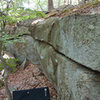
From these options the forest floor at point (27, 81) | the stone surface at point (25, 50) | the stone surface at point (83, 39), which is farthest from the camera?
the stone surface at point (25, 50)

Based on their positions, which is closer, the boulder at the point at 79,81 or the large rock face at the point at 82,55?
the large rock face at the point at 82,55

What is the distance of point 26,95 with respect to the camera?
3619 mm

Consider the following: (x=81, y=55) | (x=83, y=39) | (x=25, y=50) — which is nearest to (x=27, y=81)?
(x=25, y=50)

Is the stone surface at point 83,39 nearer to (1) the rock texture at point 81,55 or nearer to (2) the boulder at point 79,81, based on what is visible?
(1) the rock texture at point 81,55

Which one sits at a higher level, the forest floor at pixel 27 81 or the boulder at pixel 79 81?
the boulder at pixel 79 81

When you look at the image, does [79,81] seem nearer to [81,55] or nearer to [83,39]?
[81,55]

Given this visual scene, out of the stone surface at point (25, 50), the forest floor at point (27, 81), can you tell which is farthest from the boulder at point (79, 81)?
the stone surface at point (25, 50)

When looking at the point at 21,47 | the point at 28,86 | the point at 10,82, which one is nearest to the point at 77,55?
the point at 28,86

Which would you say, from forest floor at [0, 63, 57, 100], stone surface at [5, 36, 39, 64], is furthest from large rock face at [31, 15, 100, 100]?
stone surface at [5, 36, 39, 64]

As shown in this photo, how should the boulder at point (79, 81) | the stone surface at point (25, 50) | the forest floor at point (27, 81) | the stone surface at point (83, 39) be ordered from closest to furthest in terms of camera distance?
1. the stone surface at point (83, 39)
2. the boulder at point (79, 81)
3. the forest floor at point (27, 81)
4. the stone surface at point (25, 50)

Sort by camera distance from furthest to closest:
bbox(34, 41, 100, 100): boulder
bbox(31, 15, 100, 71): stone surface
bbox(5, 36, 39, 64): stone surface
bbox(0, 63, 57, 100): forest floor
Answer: bbox(5, 36, 39, 64): stone surface, bbox(0, 63, 57, 100): forest floor, bbox(34, 41, 100, 100): boulder, bbox(31, 15, 100, 71): stone surface

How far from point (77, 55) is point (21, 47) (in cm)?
655

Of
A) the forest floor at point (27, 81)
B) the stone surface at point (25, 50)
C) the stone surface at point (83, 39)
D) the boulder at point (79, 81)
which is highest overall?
the stone surface at point (83, 39)

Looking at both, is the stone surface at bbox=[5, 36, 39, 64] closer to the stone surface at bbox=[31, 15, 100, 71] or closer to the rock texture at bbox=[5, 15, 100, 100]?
the rock texture at bbox=[5, 15, 100, 100]
